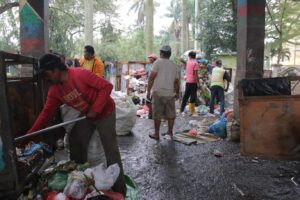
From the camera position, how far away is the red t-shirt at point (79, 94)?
3.47 m

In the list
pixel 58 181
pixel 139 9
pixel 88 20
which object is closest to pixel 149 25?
pixel 88 20

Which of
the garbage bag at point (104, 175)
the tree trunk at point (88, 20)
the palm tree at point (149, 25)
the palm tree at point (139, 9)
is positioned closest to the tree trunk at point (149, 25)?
the palm tree at point (149, 25)

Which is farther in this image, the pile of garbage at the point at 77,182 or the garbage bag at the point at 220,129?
the garbage bag at the point at 220,129

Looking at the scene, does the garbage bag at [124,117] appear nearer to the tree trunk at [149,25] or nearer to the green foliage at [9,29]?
the green foliage at [9,29]

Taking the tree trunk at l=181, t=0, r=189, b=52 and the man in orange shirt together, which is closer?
the man in orange shirt

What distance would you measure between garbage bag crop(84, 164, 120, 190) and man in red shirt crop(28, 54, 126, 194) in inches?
12.0

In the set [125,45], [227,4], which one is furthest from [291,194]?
[125,45]

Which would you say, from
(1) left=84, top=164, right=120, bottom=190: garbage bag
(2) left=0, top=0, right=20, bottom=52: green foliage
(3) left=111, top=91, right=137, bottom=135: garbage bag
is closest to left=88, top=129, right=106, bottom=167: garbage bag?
(1) left=84, top=164, right=120, bottom=190: garbage bag

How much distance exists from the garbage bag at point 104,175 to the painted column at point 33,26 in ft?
16.1

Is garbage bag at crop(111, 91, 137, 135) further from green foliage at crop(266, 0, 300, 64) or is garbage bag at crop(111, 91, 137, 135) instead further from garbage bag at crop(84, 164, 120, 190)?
green foliage at crop(266, 0, 300, 64)

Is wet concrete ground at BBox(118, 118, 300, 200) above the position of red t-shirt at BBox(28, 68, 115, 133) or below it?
below

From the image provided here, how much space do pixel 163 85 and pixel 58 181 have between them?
4.04m

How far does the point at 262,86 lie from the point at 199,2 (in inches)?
836

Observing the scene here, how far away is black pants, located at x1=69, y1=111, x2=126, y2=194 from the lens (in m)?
3.72
